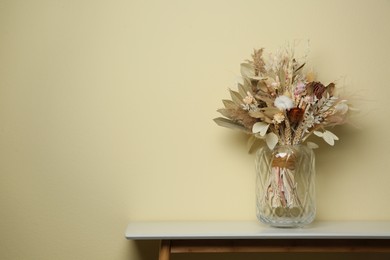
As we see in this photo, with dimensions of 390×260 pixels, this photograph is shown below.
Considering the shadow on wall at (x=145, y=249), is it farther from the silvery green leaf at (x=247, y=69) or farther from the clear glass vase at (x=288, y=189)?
the silvery green leaf at (x=247, y=69)

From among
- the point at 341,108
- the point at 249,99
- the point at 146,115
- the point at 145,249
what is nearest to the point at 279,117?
the point at 249,99

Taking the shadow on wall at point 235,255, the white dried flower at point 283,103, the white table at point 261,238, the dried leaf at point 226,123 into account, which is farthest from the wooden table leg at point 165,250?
the white dried flower at point 283,103

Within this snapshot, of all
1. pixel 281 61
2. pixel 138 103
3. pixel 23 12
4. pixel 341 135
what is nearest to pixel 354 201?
pixel 341 135

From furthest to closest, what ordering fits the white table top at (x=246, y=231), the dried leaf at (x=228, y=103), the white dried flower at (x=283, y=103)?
the dried leaf at (x=228, y=103) → the white dried flower at (x=283, y=103) → the white table top at (x=246, y=231)

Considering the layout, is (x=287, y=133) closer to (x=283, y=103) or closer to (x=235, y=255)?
(x=283, y=103)

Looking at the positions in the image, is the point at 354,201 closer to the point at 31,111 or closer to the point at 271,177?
the point at 271,177

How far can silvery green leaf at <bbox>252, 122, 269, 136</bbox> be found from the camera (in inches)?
56.2

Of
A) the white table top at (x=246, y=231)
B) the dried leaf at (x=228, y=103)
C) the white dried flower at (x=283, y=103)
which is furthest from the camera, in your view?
the dried leaf at (x=228, y=103)

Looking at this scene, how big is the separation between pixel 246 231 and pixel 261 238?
0.06 meters

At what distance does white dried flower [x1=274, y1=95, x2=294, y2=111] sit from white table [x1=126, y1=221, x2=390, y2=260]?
0.41 metres

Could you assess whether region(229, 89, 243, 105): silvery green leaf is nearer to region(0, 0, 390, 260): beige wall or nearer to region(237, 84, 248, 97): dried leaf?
region(237, 84, 248, 97): dried leaf

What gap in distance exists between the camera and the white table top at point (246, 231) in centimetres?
128

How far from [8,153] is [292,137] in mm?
1050

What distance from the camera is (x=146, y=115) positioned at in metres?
1.64
